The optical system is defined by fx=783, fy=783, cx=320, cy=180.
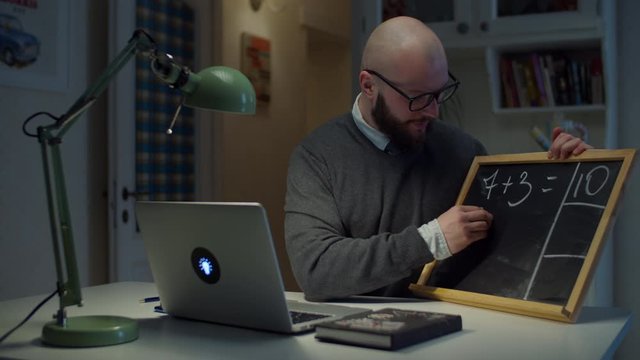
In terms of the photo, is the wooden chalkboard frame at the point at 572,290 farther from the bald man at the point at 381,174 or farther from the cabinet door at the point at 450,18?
the cabinet door at the point at 450,18

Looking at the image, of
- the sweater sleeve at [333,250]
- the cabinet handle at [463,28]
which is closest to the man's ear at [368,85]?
the sweater sleeve at [333,250]

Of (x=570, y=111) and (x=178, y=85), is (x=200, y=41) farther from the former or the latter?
(x=178, y=85)

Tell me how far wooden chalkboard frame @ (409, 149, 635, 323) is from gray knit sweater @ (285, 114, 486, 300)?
0.22 feet

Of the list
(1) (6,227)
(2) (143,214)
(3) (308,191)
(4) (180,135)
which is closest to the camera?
(2) (143,214)

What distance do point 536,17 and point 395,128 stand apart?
1.47m

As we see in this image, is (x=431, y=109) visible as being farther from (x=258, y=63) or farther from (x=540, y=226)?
(x=258, y=63)

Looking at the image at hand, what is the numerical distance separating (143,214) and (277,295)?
0.33 meters

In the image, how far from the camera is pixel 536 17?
125 inches

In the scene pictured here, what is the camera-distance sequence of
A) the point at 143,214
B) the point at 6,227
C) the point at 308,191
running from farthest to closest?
1. the point at 6,227
2. the point at 308,191
3. the point at 143,214

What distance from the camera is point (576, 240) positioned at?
4.93ft

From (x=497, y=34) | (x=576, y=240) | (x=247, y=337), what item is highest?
(x=497, y=34)

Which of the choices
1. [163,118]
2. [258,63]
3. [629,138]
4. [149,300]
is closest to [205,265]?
[149,300]

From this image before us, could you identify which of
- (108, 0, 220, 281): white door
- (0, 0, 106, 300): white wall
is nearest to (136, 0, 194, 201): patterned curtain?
(108, 0, 220, 281): white door

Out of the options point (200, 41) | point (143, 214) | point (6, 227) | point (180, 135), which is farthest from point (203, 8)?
point (143, 214)
